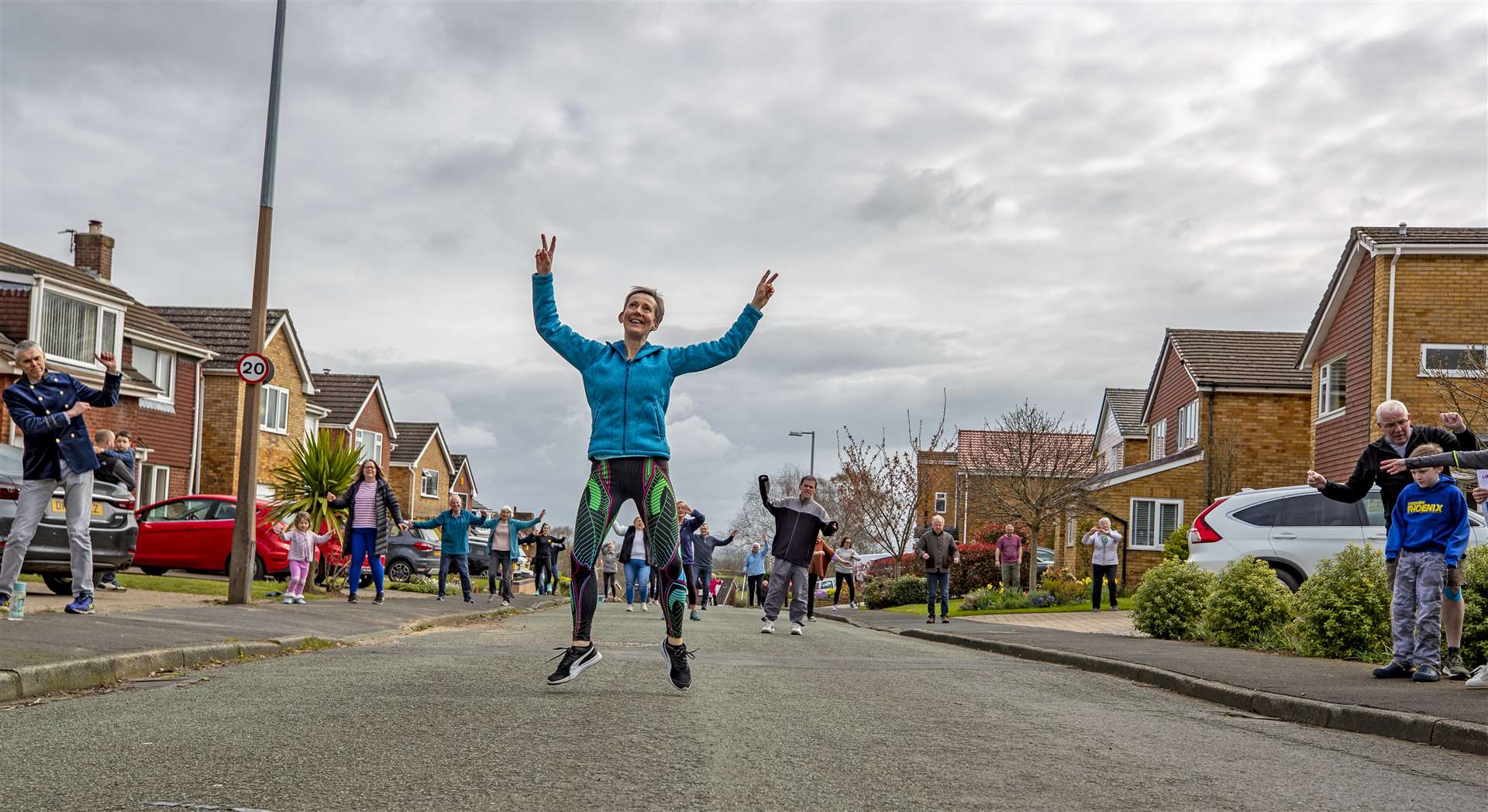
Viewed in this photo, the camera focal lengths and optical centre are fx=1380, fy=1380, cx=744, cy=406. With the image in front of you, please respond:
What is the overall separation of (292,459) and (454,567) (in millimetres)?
3811

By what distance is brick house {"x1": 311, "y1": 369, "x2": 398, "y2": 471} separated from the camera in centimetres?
5306

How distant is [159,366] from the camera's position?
3594cm

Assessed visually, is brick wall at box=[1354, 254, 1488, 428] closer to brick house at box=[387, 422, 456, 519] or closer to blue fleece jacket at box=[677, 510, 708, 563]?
blue fleece jacket at box=[677, 510, 708, 563]

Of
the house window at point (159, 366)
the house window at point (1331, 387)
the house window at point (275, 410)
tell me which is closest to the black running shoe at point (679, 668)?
the house window at point (1331, 387)

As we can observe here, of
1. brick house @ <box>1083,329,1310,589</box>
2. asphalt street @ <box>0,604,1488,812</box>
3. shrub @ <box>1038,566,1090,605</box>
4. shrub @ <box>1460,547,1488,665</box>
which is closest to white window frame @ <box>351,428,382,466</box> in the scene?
brick house @ <box>1083,329,1310,589</box>

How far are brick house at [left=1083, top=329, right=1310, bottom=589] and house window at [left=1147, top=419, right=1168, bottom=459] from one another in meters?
1.98

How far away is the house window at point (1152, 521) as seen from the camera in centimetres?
3853

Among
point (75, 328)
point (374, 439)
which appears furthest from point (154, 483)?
point (374, 439)

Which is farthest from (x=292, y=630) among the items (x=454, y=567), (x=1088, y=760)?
(x=454, y=567)

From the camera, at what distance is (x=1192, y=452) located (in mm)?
38562

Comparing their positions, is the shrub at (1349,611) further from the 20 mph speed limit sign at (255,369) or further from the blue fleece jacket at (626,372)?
the 20 mph speed limit sign at (255,369)

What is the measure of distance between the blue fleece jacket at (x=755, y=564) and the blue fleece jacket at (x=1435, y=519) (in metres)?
20.7

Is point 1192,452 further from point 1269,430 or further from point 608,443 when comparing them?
point 608,443

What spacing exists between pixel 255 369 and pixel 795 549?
6320mm
